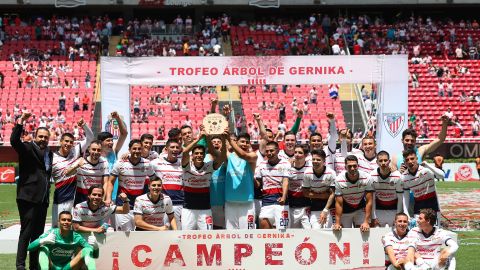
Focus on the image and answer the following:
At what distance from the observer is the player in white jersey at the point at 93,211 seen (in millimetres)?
10914

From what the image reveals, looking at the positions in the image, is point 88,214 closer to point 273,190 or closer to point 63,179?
point 63,179

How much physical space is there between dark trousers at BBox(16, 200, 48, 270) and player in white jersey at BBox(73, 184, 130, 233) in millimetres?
557

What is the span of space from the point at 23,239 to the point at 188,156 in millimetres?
2257

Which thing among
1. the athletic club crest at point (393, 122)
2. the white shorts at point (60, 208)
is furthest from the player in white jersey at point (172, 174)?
the athletic club crest at point (393, 122)

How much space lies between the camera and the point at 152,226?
37.2 ft

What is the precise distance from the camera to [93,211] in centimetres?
1106

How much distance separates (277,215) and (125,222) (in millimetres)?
2029

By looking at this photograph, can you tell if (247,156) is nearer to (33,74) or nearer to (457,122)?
(457,122)

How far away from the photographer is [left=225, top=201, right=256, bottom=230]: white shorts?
11.7m

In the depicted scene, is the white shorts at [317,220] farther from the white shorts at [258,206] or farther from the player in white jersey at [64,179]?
the player in white jersey at [64,179]

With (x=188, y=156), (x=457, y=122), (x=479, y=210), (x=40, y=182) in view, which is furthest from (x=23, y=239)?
(x=457, y=122)

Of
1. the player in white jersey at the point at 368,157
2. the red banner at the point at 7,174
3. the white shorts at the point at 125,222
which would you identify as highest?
the player in white jersey at the point at 368,157

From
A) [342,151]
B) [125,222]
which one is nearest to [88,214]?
[125,222]

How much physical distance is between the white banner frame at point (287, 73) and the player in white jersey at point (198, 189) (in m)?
6.30
